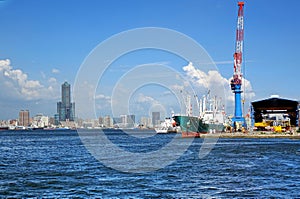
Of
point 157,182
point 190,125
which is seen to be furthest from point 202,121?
point 157,182

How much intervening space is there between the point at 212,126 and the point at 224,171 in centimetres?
11631

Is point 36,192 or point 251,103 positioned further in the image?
A: point 251,103

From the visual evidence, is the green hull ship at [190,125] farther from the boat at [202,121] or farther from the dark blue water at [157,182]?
the dark blue water at [157,182]

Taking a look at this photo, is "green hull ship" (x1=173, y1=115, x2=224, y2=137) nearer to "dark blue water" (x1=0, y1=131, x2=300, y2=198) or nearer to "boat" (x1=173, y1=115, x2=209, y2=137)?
"boat" (x1=173, y1=115, x2=209, y2=137)

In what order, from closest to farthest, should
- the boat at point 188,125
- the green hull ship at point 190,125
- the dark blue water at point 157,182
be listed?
the dark blue water at point 157,182, the boat at point 188,125, the green hull ship at point 190,125

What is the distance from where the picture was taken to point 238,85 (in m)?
142

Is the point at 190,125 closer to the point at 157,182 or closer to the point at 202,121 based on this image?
the point at 202,121

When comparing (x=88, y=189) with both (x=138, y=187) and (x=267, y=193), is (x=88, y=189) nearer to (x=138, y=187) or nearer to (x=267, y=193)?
(x=138, y=187)

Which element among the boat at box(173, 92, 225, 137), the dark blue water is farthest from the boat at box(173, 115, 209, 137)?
the dark blue water

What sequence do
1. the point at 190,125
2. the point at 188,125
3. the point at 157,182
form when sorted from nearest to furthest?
the point at 157,182 < the point at 188,125 < the point at 190,125

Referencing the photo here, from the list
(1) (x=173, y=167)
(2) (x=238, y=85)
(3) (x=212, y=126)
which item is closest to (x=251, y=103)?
(2) (x=238, y=85)

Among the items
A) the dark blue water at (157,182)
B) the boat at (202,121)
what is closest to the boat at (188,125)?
the boat at (202,121)

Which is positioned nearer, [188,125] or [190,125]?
[188,125]

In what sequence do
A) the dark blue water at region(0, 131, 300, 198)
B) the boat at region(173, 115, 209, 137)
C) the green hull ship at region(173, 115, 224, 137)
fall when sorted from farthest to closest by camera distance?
the green hull ship at region(173, 115, 224, 137)
the boat at region(173, 115, 209, 137)
the dark blue water at region(0, 131, 300, 198)
